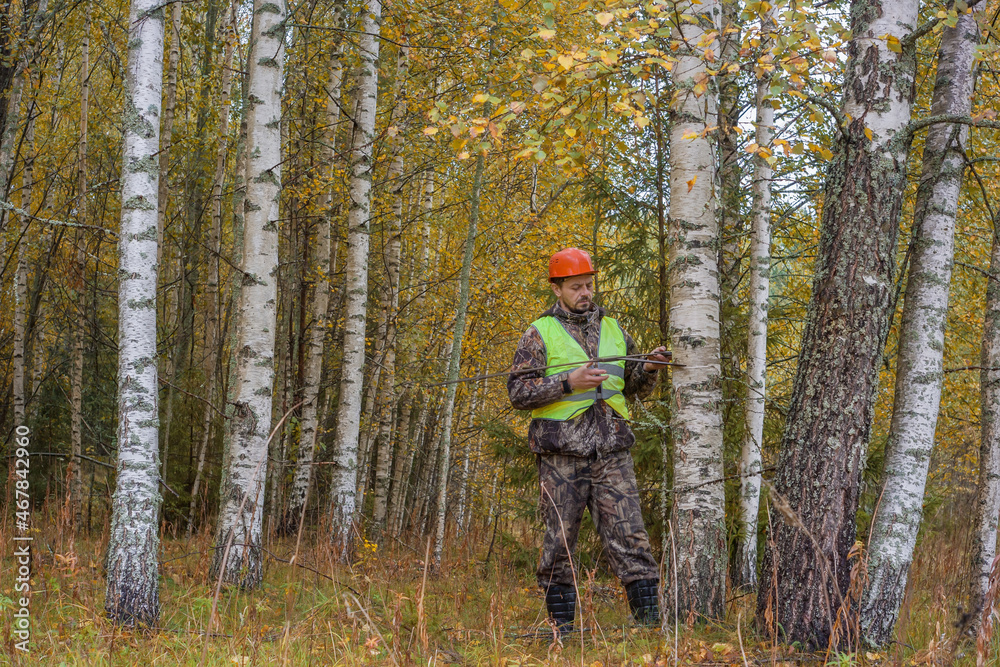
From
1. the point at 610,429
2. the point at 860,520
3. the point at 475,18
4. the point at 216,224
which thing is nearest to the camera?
the point at 610,429

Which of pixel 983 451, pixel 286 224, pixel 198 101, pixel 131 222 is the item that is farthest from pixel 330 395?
pixel 983 451

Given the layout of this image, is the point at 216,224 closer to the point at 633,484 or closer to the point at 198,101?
the point at 198,101

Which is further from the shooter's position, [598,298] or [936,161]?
[598,298]

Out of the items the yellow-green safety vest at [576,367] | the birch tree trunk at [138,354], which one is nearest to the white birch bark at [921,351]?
the yellow-green safety vest at [576,367]

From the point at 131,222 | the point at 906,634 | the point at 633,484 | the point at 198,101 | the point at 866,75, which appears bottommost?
the point at 906,634

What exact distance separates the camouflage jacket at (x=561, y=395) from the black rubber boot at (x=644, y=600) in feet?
2.45

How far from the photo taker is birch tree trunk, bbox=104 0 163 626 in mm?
3656

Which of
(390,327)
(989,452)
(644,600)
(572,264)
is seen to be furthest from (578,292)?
(390,327)

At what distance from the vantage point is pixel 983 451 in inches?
182

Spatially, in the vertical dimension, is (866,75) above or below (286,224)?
below

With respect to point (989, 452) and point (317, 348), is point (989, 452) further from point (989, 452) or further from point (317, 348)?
point (317, 348)

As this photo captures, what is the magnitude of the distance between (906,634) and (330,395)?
9621 millimetres

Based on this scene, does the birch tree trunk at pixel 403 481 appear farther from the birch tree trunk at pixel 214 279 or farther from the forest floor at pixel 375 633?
the forest floor at pixel 375 633

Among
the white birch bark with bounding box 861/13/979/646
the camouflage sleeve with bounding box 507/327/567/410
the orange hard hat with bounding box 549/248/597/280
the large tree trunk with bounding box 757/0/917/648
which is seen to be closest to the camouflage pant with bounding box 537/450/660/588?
the camouflage sleeve with bounding box 507/327/567/410
